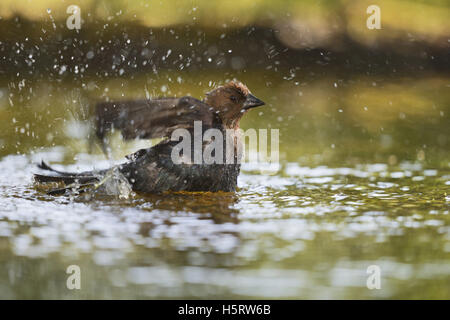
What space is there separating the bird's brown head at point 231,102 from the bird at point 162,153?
0.15 meters

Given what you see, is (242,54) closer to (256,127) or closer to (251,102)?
(256,127)

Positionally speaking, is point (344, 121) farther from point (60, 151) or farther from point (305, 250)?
point (305, 250)

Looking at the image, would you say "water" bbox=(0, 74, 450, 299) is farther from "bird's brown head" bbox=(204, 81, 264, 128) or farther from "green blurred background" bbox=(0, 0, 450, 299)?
"bird's brown head" bbox=(204, 81, 264, 128)

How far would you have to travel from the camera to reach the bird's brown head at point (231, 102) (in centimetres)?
577

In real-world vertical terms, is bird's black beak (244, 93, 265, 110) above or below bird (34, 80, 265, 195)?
above

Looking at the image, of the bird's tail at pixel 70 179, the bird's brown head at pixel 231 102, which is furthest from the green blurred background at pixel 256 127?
A: the bird's brown head at pixel 231 102

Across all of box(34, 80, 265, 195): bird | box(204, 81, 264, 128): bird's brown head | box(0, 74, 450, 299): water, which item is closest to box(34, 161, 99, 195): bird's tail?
box(34, 80, 265, 195): bird

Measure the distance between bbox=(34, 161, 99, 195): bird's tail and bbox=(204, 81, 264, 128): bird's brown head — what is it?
1221mm

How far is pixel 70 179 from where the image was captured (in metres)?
5.52

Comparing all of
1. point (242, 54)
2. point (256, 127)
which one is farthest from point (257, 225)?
point (242, 54)

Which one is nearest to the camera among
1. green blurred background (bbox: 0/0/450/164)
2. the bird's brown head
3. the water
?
the water

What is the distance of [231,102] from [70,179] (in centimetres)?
153

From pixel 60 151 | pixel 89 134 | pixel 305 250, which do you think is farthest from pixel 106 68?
pixel 305 250

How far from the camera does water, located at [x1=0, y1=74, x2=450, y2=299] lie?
10.2 feet
